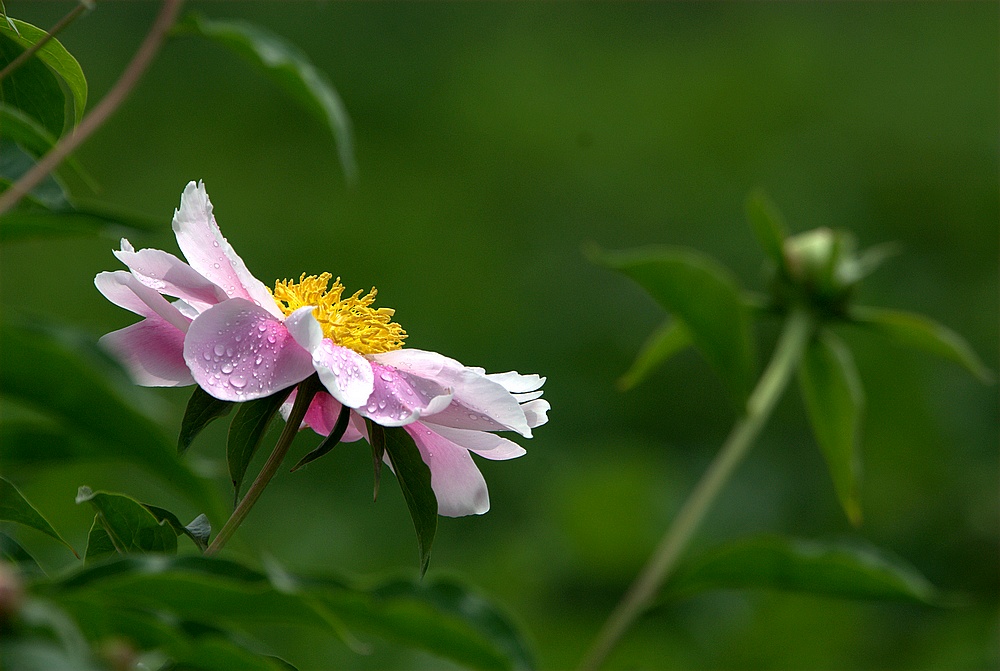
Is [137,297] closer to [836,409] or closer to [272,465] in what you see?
[272,465]

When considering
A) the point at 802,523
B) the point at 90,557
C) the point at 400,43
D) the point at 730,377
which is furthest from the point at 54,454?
the point at 400,43

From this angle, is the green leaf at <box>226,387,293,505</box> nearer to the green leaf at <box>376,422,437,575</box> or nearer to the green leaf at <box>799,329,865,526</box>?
the green leaf at <box>376,422,437,575</box>

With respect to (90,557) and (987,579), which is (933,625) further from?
(90,557)

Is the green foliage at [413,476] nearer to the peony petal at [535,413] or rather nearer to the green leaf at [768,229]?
the peony petal at [535,413]

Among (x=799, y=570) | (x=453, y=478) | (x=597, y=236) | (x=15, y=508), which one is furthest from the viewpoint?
(x=597, y=236)

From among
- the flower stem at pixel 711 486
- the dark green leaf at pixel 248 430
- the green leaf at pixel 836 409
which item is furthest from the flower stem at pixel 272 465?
the green leaf at pixel 836 409

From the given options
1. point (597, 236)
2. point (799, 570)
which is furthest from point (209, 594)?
point (597, 236)

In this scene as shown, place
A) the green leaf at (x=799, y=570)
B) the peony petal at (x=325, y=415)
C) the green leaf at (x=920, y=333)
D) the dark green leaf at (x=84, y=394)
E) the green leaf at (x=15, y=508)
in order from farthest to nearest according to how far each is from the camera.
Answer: the green leaf at (x=920, y=333)
the green leaf at (x=799, y=570)
the peony petal at (x=325, y=415)
the green leaf at (x=15, y=508)
the dark green leaf at (x=84, y=394)
